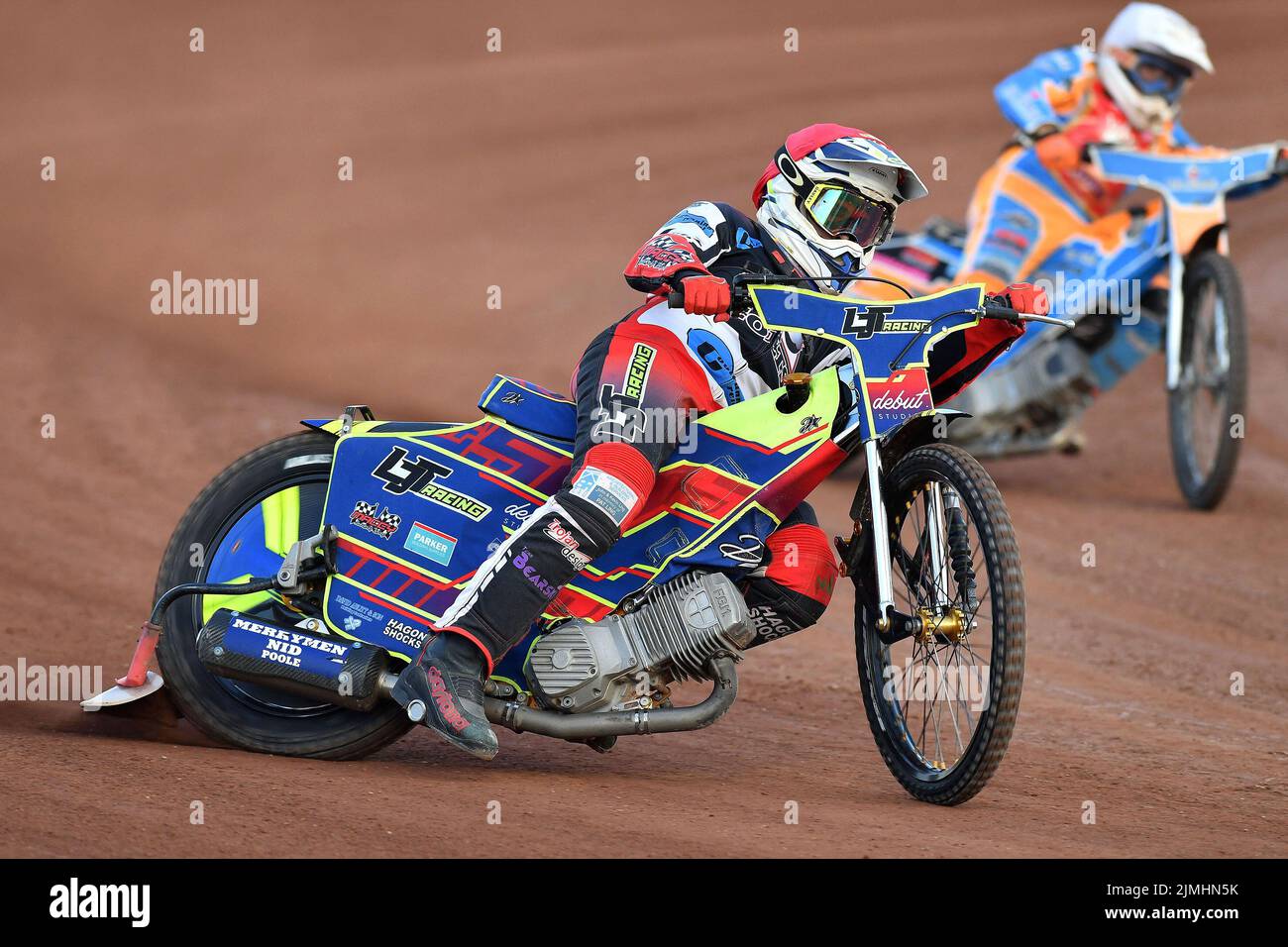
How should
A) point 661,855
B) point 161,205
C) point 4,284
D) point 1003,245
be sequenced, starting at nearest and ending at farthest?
point 661,855 → point 1003,245 → point 4,284 → point 161,205

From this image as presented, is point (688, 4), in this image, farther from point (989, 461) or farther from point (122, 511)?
point (122, 511)

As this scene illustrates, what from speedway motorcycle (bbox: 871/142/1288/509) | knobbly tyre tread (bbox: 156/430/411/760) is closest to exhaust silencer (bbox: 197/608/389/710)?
knobbly tyre tread (bbox: 156/430/411/760)

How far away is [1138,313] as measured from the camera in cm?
1035

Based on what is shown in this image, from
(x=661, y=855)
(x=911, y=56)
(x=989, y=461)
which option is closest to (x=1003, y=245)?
(x=989, y=461)

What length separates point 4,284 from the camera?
500 inches

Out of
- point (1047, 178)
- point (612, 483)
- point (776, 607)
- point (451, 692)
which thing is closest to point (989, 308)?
point (776, 607)

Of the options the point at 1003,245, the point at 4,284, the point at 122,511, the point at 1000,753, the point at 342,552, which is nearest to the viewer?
the point at 1000,753

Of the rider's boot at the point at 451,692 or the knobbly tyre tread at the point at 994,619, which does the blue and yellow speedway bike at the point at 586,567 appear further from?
the rider's boot at the point at 451,692

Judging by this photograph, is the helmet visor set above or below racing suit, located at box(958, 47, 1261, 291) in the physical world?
below

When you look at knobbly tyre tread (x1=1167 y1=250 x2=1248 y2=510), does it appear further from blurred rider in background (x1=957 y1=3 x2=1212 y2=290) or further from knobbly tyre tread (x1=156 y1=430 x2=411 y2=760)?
knobbly tyre tread (x1=156 y1=430 x2=411 y2=760)

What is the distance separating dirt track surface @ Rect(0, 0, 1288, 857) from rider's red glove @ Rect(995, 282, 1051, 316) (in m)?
1.52

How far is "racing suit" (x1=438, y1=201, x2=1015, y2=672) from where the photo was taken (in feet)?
16.7

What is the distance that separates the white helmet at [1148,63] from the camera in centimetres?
1023
